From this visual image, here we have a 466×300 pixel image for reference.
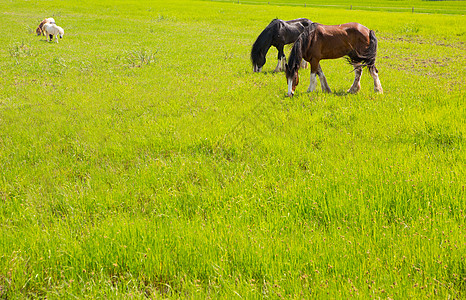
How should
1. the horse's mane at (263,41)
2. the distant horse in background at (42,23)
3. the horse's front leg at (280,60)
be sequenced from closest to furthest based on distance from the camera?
1. the horse's mane at (263,41)
2. the horse's front leg at (280,60)
3. the distant horse in background at (42,23)

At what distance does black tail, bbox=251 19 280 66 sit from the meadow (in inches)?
104

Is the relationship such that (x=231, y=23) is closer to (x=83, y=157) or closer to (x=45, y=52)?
(x=45, y=52)

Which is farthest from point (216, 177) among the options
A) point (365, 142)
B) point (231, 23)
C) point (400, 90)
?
point (231, 23)

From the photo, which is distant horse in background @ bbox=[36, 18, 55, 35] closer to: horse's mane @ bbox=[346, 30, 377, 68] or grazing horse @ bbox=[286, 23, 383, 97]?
grazing horse @ bbox=[286, 23, 383, 97]

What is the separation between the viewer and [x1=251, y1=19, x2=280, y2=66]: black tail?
12.7m

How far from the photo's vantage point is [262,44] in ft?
41.7

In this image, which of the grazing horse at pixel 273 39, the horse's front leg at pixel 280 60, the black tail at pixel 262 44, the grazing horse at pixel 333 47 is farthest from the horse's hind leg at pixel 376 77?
the black tail at pixel 262 44

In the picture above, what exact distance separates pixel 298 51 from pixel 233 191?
5.52m

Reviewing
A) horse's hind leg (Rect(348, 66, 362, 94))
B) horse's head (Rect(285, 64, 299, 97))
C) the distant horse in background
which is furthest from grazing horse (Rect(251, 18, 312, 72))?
the distant horse in background

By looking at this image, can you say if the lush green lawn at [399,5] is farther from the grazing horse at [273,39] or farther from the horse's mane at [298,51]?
the horse's mane at [298,51]

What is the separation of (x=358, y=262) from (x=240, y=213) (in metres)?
1.45

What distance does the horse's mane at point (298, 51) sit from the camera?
8.69 metres

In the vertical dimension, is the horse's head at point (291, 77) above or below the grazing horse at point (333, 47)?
below

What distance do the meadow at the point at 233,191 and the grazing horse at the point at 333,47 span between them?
25.9 inches
